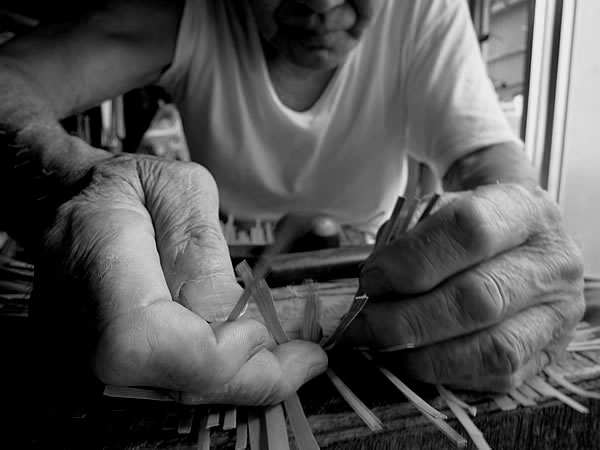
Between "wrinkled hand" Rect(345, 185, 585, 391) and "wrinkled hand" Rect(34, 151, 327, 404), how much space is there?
8 cm

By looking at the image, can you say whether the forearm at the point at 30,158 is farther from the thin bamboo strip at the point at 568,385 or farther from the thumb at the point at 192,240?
the thin bamboo strip at the point at 568,385

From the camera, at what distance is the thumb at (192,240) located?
0.36m

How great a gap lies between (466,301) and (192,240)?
25cm

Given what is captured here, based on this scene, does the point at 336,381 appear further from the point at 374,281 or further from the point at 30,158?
the point at 30,158

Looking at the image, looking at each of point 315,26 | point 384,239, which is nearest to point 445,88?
point 315,26

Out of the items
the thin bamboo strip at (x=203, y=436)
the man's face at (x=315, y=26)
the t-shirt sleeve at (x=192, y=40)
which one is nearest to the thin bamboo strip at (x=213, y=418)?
the thin bamboo strip at (x=203, y=436)

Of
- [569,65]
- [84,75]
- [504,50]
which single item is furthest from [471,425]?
[504,50]

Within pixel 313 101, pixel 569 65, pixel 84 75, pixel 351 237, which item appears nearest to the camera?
pixel 84 75

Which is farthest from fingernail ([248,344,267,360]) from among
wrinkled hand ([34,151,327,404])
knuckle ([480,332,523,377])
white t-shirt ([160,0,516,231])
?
white t-shirt ([160,0,516,231])

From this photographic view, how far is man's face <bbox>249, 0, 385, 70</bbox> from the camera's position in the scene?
88 centimetres

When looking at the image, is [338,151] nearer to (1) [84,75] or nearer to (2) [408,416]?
(1) [84,75]

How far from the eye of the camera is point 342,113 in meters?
1.24

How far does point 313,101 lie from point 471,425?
989 millimetres

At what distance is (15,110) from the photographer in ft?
2.41
